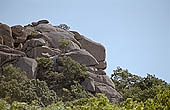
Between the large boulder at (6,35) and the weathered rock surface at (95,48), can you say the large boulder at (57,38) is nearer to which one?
the weathered rock surface at (95,48)

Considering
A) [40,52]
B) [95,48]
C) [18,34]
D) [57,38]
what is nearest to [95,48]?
[95,48]

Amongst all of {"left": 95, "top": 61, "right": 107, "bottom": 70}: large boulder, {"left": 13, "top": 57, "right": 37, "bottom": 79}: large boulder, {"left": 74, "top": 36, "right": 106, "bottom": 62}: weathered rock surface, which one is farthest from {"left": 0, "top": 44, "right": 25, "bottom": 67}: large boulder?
{"left": 95, "top": 61, "right": 107, "bottom": 70}: large boulder

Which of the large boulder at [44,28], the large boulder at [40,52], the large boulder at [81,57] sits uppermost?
the large boulder at [44,28]

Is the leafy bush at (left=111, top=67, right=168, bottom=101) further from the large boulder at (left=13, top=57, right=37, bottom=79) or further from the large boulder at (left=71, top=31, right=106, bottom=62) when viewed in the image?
the large boulder at (left=13, top=57, right=37, bottom=79)

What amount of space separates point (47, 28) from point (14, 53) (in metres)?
5.01

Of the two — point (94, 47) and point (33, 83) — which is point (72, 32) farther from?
point (33, 83)

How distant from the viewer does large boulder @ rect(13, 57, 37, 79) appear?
16.3 m

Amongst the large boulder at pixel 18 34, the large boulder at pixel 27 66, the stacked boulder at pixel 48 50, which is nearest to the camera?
the large boulder at pixel 27 66

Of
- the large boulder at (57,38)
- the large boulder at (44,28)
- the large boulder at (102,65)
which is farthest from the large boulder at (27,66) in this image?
the large boulder at (102,65)

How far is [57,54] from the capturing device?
19.7 metres

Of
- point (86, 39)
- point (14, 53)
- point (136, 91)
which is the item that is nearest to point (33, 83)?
point (14, 53)

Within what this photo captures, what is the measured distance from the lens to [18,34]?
20.6 m

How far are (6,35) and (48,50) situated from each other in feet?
9.71

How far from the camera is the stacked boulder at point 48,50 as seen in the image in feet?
55.5
